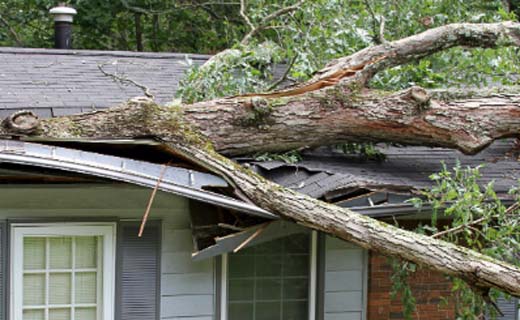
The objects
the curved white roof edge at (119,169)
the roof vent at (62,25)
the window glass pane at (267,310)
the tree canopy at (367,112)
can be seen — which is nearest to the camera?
the curved white roof edge at (119,169)

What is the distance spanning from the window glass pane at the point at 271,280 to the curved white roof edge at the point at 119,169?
1415mm

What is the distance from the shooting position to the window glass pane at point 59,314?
21.7 ft

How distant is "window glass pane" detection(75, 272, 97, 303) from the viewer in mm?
6656

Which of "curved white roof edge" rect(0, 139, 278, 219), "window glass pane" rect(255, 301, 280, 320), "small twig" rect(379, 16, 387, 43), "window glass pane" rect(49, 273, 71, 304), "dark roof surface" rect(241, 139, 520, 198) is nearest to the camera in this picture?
"curved white roof edge" rect(0, 139, 278, 219)

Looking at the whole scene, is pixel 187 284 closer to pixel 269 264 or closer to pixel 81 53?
pixel 269 264

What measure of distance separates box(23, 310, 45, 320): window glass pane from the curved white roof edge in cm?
149

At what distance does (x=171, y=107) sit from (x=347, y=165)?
1506 mm

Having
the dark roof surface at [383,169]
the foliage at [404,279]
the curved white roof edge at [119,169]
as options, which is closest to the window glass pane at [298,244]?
the dark roof surface at [383,169]

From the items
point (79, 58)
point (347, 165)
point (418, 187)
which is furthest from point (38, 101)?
point (418, 187)

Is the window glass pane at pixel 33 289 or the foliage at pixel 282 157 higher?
the foliage at pixel 282 157

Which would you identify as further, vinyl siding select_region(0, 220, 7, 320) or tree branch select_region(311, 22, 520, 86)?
tree branch select_region(311, 22, 520, 86)

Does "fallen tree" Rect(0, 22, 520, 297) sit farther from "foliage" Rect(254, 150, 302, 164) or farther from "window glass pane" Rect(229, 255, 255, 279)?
"window glass pane" Rect(229, 255, 255, 279)

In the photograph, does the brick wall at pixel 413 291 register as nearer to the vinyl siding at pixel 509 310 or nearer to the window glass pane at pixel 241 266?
A: the vinyl siding at pixel 509 310

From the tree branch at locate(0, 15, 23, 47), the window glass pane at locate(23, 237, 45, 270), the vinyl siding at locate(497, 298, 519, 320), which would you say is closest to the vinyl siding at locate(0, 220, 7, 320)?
the window glass pane at locate(23, 237, 45, 270)
